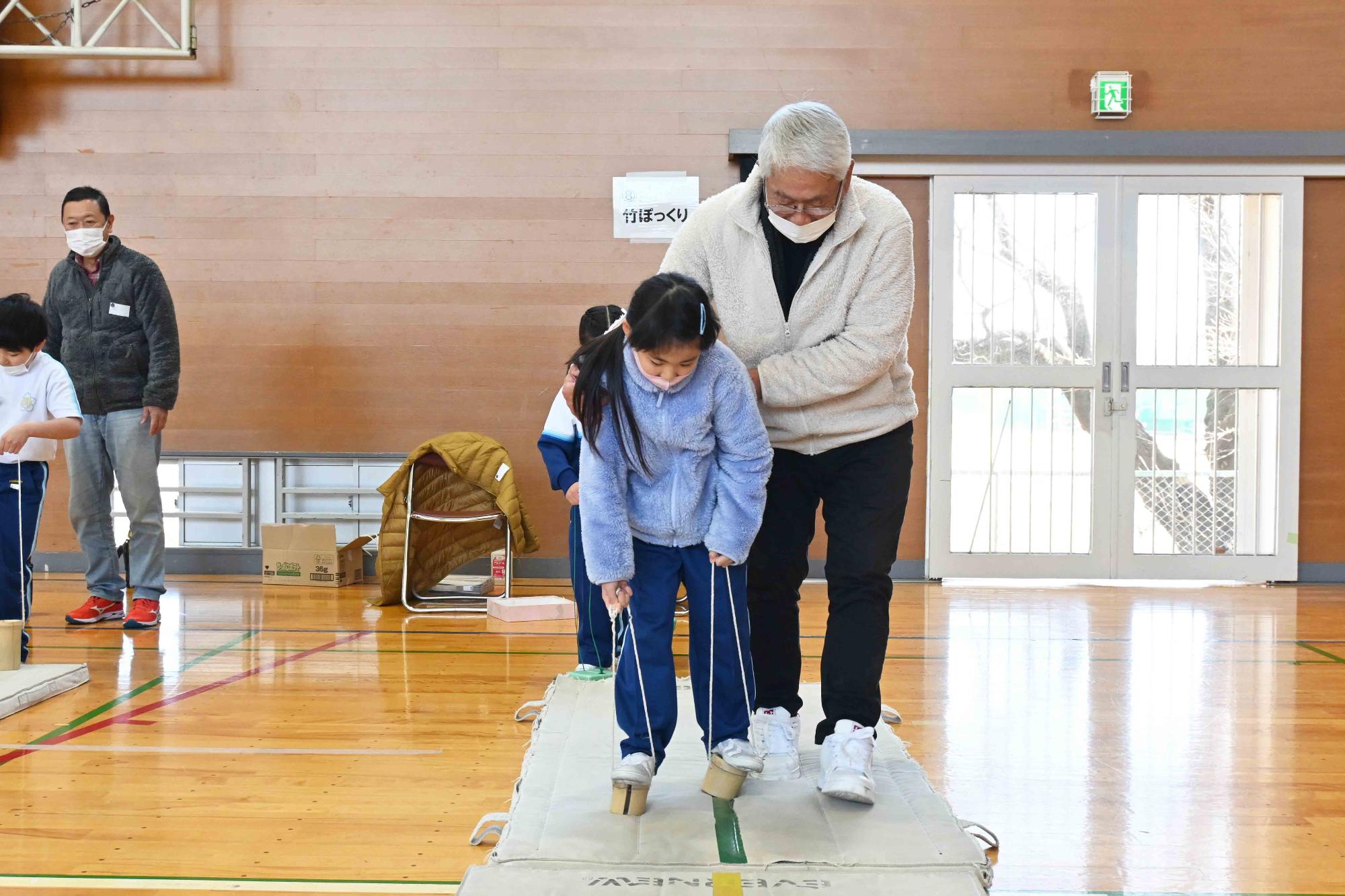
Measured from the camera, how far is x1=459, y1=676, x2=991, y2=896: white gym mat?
1.69m

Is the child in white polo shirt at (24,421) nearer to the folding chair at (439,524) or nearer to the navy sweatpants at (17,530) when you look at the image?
the navy sweatpants at (17,530)

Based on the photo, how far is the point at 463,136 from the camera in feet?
17.7

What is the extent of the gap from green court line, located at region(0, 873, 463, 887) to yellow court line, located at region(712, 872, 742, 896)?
375 mm

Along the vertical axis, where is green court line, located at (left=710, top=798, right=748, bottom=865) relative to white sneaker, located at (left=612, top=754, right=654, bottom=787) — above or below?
below

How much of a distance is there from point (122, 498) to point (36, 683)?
4.38 ft

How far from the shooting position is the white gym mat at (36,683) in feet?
9.24

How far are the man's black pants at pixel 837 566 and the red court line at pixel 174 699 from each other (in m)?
1.51

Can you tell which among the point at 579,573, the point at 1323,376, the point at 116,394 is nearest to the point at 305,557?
the point at 116,394

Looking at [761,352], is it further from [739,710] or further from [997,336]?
[997,336]

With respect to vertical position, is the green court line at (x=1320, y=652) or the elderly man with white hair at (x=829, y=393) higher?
the elderly man with white hair at (x=829, y=393)

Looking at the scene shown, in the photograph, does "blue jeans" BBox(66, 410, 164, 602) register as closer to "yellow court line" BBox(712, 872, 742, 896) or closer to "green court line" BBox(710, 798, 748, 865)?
"green court line" BBox(710, 798, 748, 865)

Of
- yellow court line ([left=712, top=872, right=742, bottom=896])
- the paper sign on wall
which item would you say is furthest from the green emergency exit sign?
yellow court line ([left=712, top=872, right=742, bottom=896])

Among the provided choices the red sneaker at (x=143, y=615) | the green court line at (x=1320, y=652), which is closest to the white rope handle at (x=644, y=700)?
the green court line at (x=1320, y=652)

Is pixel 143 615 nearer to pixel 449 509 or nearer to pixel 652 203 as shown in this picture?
pixel 449 509
